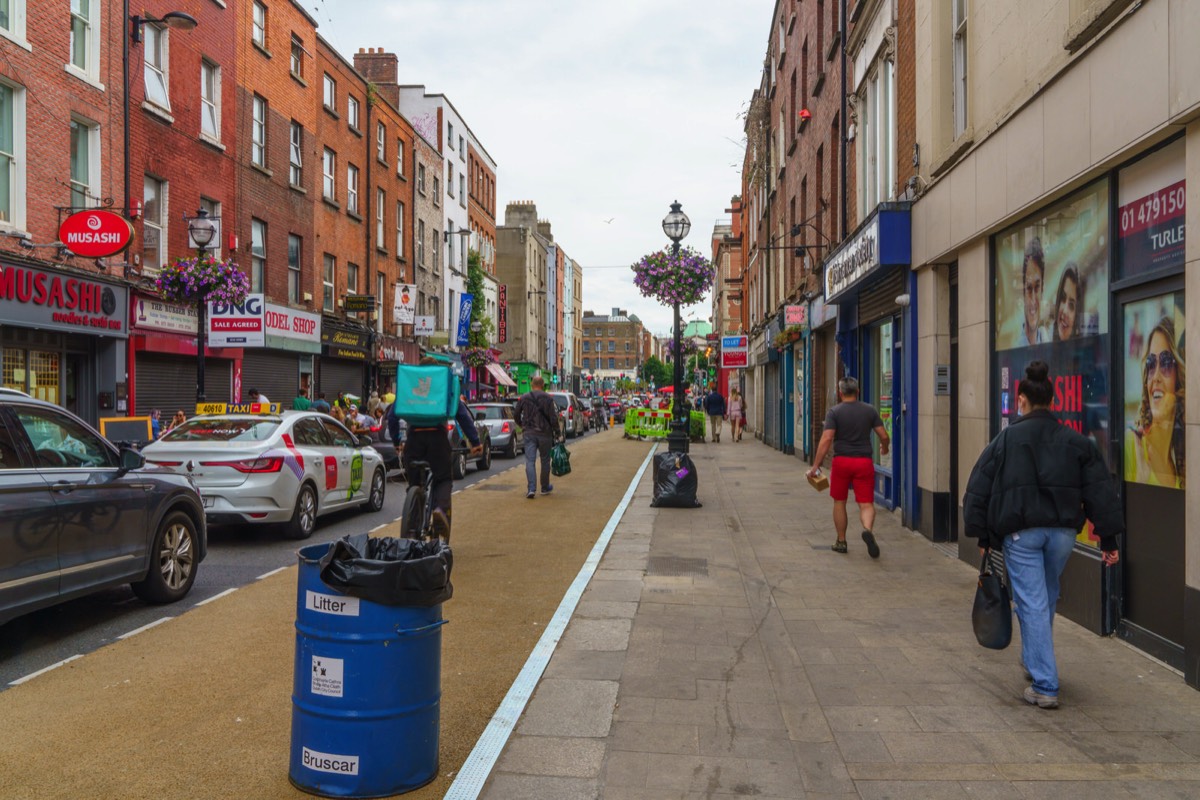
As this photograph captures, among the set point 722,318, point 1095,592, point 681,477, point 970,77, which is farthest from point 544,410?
point 722,318

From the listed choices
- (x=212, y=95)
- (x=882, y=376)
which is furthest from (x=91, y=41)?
(x=882, y=376)

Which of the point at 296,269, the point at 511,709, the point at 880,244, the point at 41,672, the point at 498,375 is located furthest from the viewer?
the point at 498,375

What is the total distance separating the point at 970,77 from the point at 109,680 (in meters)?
8.62

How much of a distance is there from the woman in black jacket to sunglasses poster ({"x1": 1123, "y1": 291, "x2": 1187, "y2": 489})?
0.89 meters

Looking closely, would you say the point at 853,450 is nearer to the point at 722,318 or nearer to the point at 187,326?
the point at 187,326

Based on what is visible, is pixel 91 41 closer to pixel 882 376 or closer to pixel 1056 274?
pixel 882 376

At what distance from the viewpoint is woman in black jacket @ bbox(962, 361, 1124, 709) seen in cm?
477

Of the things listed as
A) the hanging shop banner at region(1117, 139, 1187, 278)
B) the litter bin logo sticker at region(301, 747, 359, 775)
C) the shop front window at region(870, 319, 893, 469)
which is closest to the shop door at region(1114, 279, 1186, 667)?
the hanging shop banner at region(1117, 139, 1187, 278)

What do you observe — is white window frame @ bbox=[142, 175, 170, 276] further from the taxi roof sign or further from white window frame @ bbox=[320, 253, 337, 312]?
white window frame @ bbox=[320, 253, 337, 312]

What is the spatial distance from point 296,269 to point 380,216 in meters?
7.82

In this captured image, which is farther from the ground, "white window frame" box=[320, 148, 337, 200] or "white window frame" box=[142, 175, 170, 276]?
"white window frame" box=[320, 148, 337, 200]

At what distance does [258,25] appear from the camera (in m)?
23.7

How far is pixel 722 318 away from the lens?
67.6 meters

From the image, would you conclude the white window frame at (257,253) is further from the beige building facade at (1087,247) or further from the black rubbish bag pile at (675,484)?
the beige building facade at (1087,247)
